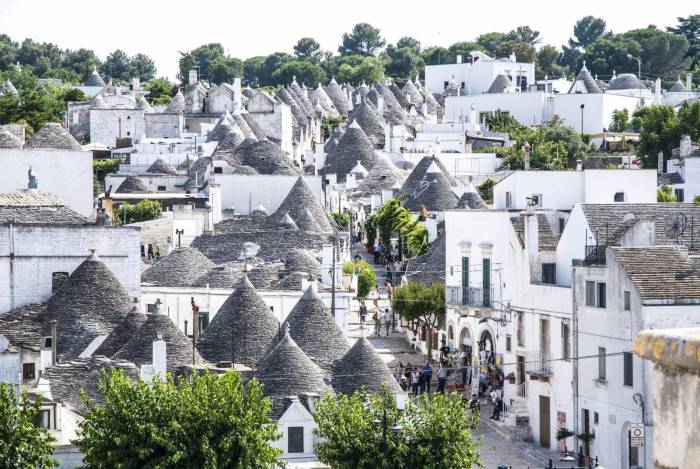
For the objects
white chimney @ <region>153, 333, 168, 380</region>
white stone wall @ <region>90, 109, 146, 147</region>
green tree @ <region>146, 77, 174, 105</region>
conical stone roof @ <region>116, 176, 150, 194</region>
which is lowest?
white chimney @ <region>153, 333, 168, 380</region>

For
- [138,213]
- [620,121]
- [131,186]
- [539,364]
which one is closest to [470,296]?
[539,364]

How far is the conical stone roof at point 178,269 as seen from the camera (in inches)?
2397

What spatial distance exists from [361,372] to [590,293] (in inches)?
230

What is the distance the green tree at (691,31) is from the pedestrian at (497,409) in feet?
489

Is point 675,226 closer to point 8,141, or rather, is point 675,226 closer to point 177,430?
point 177,430

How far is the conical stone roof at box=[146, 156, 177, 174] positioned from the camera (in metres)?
101

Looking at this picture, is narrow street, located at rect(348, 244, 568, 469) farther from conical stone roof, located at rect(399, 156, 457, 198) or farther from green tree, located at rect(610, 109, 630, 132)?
green tree, located at rect(610, 109, 630, 132)

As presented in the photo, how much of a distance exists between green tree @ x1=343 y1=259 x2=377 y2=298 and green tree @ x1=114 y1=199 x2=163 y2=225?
20158mm

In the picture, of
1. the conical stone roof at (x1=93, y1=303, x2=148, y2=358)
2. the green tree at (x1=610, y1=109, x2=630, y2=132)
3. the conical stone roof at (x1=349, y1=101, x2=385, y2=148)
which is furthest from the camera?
the green tree at (x1=610, y1=109, x2=630, y2=132)

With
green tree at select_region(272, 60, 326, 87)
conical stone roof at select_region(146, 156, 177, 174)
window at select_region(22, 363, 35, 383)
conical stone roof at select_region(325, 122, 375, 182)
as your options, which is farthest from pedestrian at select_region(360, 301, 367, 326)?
green tree at select_region(272, 60, 326, 87)

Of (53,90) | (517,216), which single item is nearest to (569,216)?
(517,216)

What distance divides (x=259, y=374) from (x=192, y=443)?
29.3 feet

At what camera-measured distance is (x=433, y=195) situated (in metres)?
86.9

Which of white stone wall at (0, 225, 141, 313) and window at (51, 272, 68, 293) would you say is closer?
white stone wall at (0, 225, 141, 313)
